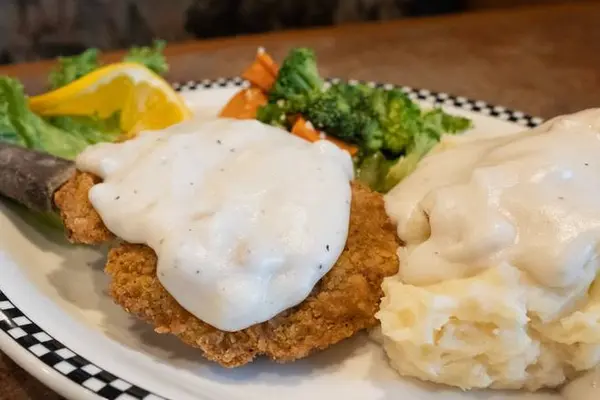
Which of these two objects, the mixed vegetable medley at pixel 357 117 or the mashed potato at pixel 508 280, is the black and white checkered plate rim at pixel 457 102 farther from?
the mashed potato at pixel 508 280

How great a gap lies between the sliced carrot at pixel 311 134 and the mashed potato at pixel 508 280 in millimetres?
860

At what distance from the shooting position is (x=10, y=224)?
Answer: 93.9 inches

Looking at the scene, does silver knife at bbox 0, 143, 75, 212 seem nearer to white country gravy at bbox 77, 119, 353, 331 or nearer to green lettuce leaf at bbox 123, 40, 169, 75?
white country gravy at bbox 77, 119, 353, 331

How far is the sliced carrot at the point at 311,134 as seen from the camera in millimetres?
2754

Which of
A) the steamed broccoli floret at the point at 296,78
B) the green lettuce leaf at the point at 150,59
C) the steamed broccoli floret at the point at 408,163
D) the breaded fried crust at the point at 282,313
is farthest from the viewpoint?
the green lettuce leaf at the point at 150,59

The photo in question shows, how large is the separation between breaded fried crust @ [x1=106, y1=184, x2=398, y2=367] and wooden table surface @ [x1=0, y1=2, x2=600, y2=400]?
2215 millimetres

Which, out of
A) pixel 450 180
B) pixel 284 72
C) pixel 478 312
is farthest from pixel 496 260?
pixel 284 72

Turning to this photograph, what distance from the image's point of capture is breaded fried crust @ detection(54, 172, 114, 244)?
2.04 m

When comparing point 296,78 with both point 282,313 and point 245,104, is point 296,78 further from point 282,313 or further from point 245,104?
point 282,313

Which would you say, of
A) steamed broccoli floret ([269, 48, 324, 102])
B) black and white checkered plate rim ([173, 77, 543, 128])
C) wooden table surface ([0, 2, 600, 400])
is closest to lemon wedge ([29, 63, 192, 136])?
steamed broccoli floret ([269, 48, 324, 102])

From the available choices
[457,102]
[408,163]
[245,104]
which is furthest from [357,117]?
[457,102]

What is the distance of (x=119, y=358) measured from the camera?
1840 millimetres

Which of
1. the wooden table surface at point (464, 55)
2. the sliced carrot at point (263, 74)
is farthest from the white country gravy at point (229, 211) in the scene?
the wooden table surface at point (464, 55)

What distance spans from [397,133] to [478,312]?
1248 millimetres
